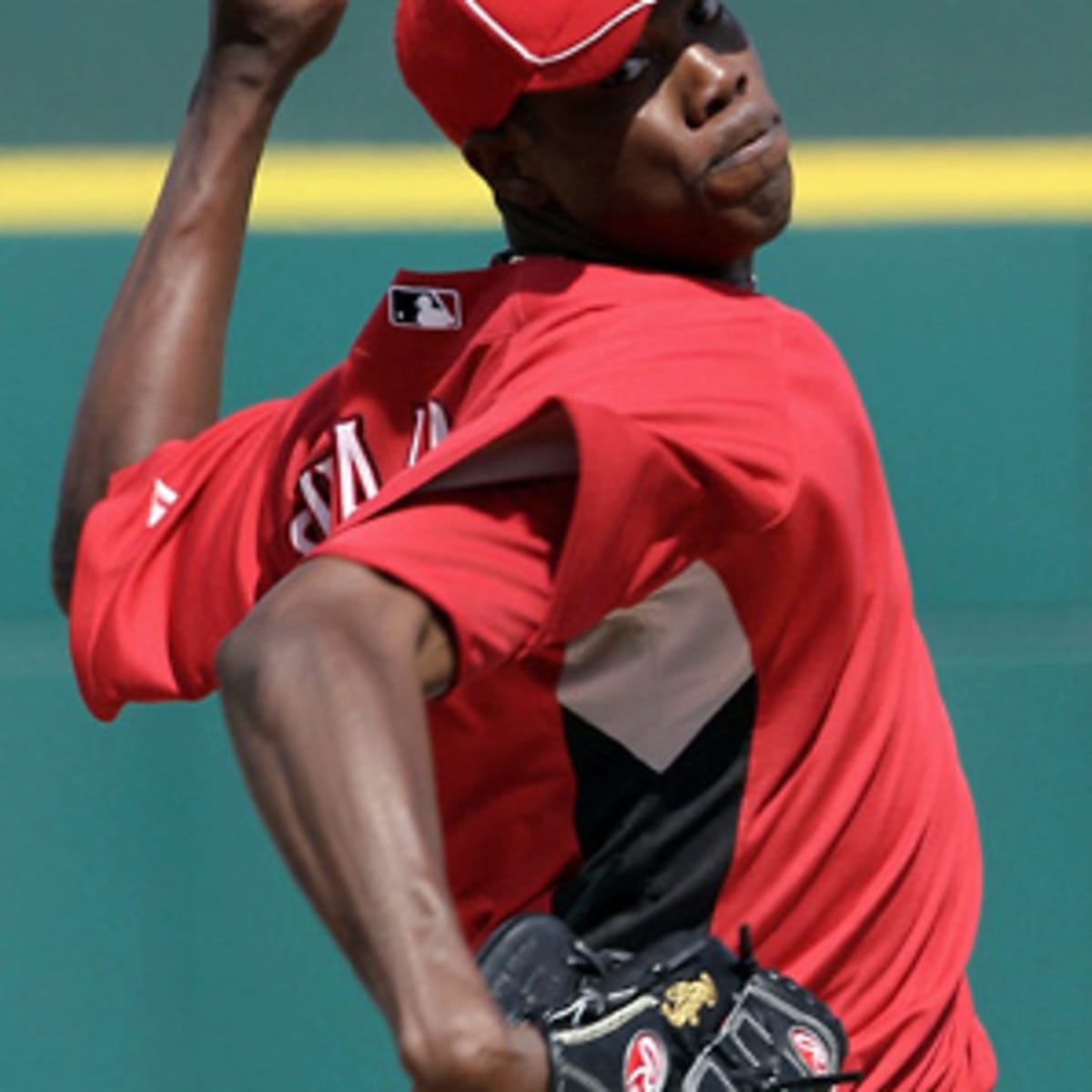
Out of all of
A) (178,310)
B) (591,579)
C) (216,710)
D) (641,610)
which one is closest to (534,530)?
(591,579)

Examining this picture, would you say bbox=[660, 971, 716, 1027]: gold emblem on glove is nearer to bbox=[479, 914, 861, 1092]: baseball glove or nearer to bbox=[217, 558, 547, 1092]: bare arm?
bbox=[479, 914, 861, 1092]: baseball glove

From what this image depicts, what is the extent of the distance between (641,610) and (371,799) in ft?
→ 1.32

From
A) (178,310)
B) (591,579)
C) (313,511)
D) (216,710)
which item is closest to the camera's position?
(591,579)

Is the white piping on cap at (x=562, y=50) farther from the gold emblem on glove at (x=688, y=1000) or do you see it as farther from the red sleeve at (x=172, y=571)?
the gold emblem on glove at (x=688, y=1000)

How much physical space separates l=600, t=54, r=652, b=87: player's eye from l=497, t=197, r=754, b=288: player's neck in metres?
0.13

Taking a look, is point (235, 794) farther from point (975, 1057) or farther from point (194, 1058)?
point (975, 1057)

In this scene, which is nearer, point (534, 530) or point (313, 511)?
point (534, 530)

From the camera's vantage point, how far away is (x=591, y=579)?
1522mm

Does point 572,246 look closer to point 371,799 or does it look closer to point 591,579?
point 591,579

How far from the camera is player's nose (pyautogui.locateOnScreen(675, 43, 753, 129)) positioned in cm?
188

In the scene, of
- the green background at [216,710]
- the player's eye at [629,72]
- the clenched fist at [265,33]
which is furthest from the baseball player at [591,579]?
the green background at [216,710]

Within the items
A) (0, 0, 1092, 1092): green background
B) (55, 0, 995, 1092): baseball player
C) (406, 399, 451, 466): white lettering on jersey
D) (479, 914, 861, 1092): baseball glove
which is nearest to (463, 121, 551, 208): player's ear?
(55, 0, 995, 1092): baseball player

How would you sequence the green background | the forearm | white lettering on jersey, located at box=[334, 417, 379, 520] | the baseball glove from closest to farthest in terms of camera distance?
the baseball glove
white lettering on jersey, located at box=[334, 417, 379, 520]
the forearm
the green background

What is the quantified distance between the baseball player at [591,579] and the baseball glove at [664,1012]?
0.6 inches
